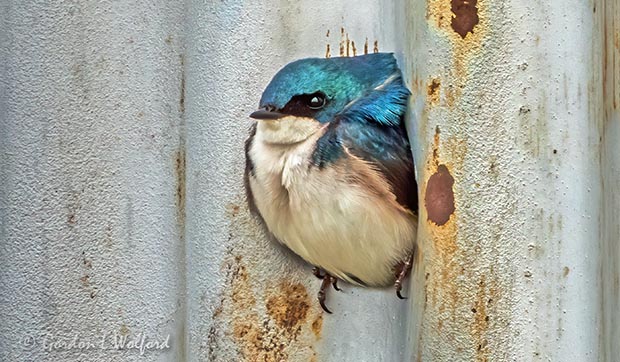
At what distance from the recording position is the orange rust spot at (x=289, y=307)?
34.4 inches

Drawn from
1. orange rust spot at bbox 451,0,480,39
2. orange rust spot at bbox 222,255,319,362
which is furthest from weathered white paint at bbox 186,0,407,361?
orange rust spot at bbox 451,0,480,39

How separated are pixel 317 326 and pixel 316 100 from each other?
20 cm

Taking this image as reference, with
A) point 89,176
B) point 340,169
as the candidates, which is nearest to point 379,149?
point 340,169

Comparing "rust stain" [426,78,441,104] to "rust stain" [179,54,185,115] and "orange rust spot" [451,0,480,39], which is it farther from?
"rust stain" [179,54,185,115]

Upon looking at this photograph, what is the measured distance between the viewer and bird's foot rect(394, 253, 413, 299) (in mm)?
839

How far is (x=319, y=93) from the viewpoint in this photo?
854 mm

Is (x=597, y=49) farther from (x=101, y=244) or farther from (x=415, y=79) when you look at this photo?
(x=101, y=244)

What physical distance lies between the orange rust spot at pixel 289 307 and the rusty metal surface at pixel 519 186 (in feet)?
0.42

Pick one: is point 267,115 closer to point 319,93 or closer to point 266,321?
point 319,93

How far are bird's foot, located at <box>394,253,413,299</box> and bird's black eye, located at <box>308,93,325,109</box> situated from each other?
0.16 meters

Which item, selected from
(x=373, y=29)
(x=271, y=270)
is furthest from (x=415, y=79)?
(x=271, y=270)

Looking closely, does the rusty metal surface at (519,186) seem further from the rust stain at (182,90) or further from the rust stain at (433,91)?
A: the rust stain at (182,90)

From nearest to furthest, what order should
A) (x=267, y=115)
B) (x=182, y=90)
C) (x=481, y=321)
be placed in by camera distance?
(x=481, y=321)
(x=267, y=115)
(x=182, y=90)

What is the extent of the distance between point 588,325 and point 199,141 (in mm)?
396
